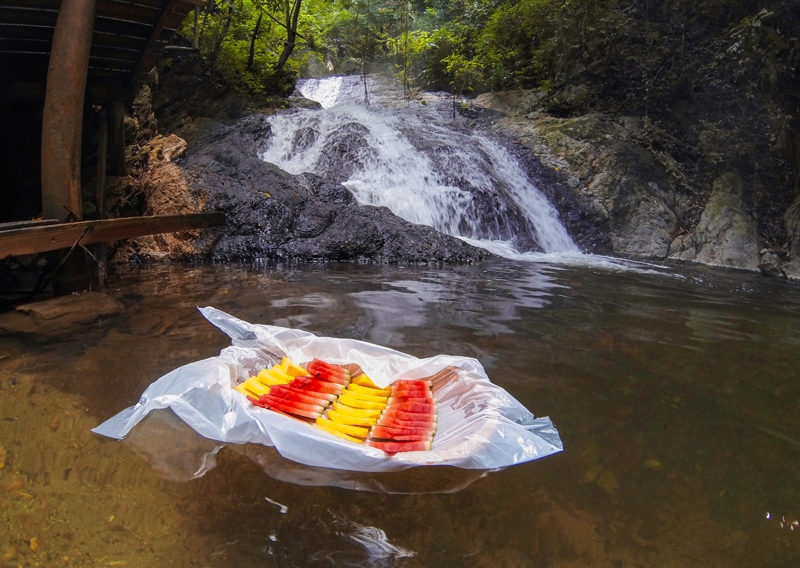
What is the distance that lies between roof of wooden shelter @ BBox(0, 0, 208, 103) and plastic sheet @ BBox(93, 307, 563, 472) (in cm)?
370

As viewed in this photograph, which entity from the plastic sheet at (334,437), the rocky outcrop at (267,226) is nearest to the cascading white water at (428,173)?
the rocky outcrop at (267,226)

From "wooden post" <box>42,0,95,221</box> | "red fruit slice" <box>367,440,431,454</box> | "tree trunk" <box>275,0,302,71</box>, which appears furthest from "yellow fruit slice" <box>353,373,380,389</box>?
"tree trunk" <box>275,0,302,71</box>

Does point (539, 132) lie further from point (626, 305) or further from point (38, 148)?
point (38, 148)

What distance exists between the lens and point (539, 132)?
1093 centimetres

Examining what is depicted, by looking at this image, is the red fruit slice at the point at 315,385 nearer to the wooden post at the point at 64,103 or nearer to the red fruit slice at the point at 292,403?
the red fruit slice at the point at 292,403

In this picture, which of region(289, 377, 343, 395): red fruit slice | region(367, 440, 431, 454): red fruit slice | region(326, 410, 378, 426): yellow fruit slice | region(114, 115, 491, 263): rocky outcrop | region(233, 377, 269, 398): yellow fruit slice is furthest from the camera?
region(114, 115, 491, 263): rocky outcrop

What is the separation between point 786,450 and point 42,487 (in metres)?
3.13

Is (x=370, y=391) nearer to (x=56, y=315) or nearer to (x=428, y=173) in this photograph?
(x=56, y=315)

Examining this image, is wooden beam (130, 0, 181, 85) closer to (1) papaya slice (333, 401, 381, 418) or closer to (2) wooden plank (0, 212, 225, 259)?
(2) wooden plank (0, 212, 225, 259)

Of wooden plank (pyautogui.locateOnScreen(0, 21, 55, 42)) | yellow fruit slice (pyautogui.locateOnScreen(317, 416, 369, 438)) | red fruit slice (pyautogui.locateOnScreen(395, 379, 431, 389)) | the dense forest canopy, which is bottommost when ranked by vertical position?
yellow fruit slice (pyautogui.locateOnScreen(317, 416, 369, 438))

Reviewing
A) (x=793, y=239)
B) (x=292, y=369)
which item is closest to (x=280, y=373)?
(x=292, y=369)

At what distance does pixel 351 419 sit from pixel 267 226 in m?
5.23

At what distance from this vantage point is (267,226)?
6992 millimetres

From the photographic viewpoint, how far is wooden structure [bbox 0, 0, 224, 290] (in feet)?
13.0
